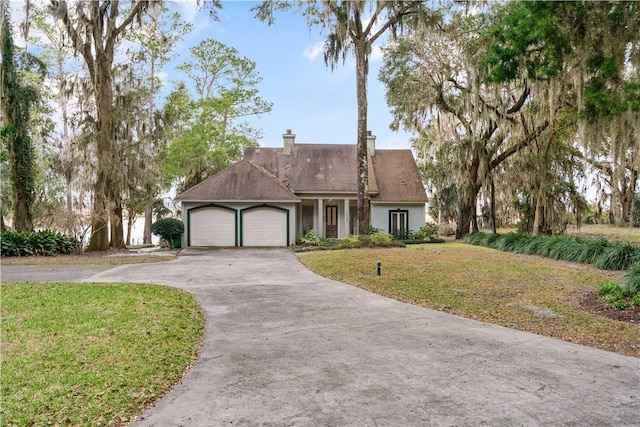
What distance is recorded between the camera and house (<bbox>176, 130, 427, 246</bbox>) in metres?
19.4

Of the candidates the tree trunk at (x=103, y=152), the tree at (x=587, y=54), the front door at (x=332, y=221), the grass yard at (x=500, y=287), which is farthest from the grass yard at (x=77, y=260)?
the tree at (x=587, y=54)

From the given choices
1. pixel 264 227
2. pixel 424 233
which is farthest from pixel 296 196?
pixel 424 233

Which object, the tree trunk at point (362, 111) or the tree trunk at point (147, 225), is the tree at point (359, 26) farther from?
the tree trunk at point (147, 225)

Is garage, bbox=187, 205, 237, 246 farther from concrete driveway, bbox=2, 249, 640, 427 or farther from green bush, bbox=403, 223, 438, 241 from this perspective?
concrete driveway, bbox=2, 249, 640, 427

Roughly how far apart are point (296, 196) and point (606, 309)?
15162mm

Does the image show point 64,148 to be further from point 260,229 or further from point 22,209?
point 260,229

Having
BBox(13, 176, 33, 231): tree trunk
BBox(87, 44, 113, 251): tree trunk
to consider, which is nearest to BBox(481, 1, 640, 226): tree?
BBox(87, 44, 113, 251): tree trunk

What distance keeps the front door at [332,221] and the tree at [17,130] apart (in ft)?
44.5

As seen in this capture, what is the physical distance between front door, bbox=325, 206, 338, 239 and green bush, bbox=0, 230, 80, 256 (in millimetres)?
12061

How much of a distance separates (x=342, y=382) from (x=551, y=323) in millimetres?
3815

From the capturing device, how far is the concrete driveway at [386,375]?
10.3ft

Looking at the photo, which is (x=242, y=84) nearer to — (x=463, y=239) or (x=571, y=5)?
(x=463, y=239)

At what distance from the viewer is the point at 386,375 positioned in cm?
391

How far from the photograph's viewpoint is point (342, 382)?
3.75 m
